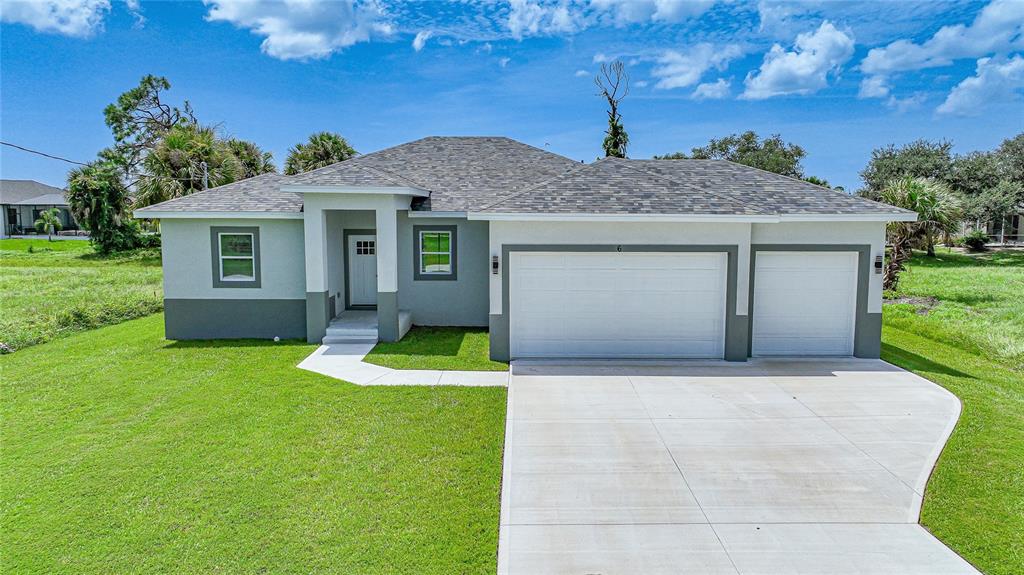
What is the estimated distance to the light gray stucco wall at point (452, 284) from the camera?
46.7 ft

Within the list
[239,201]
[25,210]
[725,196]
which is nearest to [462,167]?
[239,201]

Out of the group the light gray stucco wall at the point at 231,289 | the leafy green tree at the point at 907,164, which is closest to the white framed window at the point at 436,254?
the light gray stucco wall at the point at 231,289

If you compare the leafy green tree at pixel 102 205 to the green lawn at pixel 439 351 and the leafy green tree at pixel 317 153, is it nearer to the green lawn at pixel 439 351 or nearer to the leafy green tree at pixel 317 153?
the leafy green tree at pixel 317 153

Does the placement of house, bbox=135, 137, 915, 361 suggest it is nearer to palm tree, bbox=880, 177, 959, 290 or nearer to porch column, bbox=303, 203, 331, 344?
porch column, bbox=303, 203, 331, 344

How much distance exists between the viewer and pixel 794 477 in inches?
240

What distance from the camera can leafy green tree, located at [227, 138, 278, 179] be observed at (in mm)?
28766

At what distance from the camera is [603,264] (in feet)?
36.8

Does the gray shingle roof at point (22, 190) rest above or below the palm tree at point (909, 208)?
above

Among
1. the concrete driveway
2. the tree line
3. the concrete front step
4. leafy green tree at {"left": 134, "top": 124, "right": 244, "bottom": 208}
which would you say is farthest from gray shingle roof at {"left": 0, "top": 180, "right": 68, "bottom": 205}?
the concrete driveway

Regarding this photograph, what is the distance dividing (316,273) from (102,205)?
1116 inches

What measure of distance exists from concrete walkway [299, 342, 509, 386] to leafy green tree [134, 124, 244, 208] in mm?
17567

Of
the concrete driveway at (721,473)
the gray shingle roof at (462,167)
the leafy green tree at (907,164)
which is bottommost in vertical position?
the concrete driveway at (721,473)

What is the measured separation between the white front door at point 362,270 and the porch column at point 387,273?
254 centimetres

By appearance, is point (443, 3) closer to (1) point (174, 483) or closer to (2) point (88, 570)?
(1) point (174, 483)
